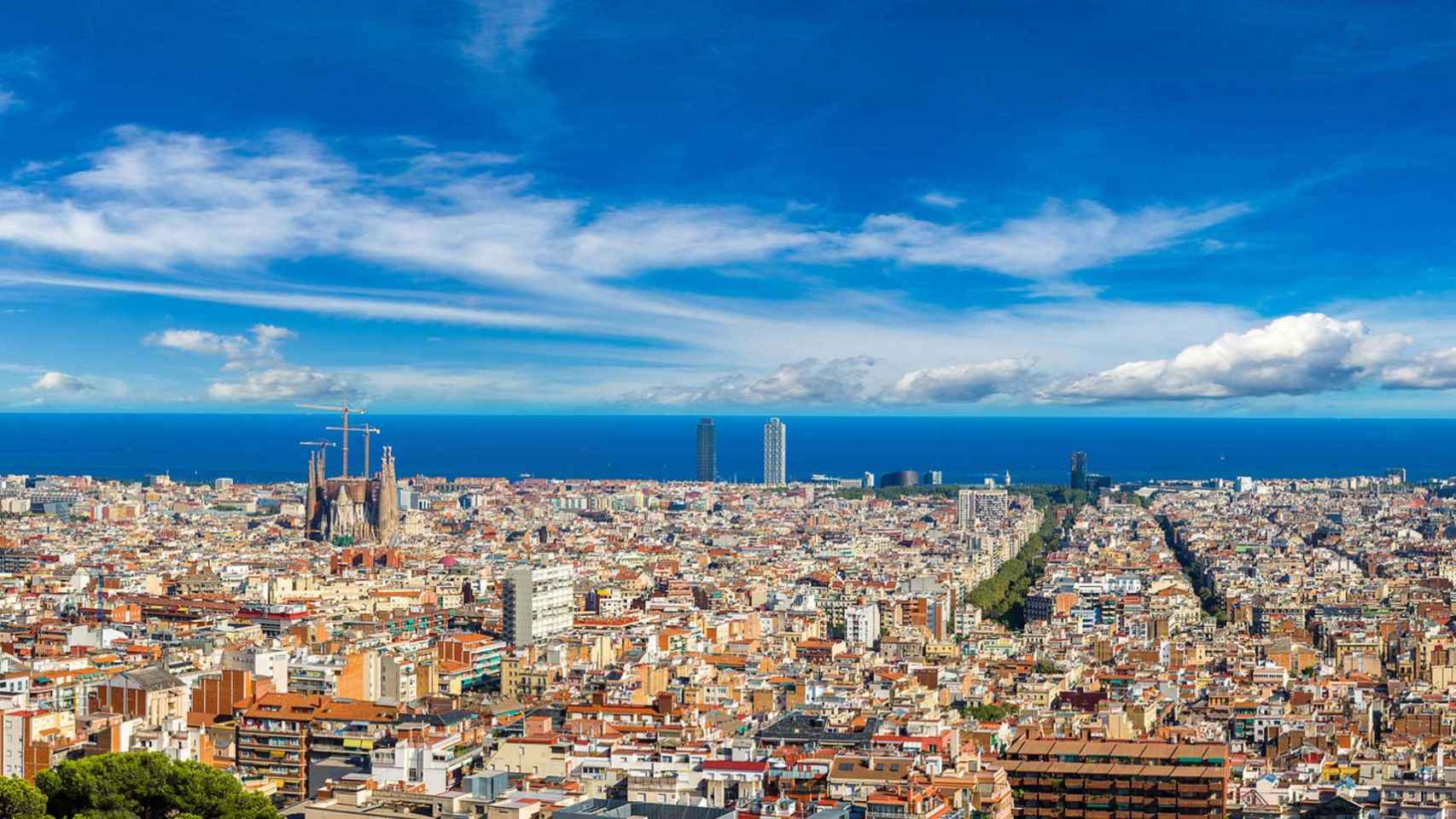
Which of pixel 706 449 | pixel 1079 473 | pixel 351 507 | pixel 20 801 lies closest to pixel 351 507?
pixel 351 507

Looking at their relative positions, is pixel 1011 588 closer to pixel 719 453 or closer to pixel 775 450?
pixel 775 450

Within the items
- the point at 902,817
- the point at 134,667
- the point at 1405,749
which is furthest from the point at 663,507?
the point at 902,817

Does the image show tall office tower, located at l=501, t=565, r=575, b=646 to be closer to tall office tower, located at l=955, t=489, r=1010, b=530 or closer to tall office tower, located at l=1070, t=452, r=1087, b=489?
tall office tower, located at l=955, t=489, r=1010, b=530

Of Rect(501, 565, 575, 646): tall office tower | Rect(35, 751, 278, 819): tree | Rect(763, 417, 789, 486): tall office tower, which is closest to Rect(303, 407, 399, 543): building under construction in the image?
Rect(501, 565, 575, 646): tall office tower

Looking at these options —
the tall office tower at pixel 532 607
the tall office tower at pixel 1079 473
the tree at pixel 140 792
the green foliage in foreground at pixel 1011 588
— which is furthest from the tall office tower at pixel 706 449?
the tree at pixel 140 792

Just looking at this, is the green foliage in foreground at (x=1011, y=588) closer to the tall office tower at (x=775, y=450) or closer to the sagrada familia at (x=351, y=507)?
the sagrada familia at (x=351, y=507)

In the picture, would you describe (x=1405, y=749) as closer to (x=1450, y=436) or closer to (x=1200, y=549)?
(x=1200, y=549)
